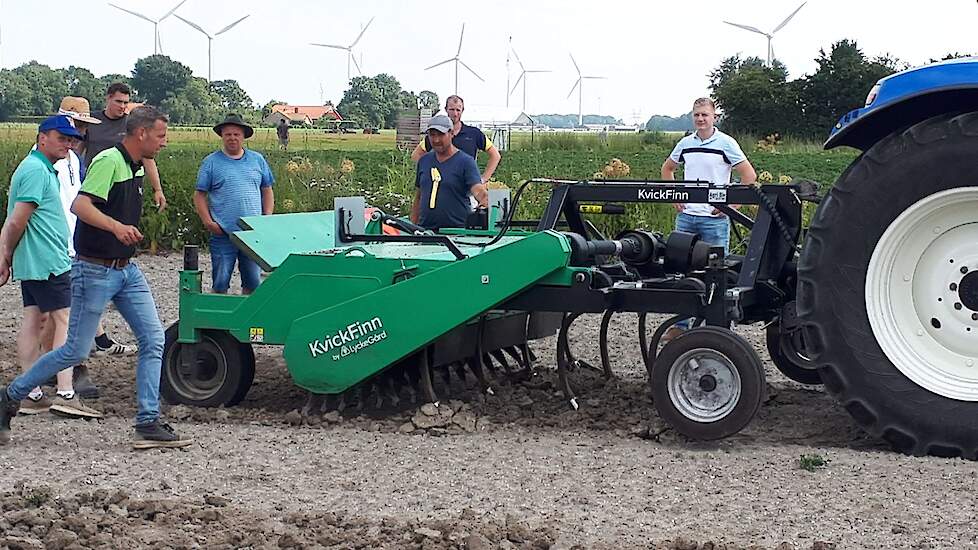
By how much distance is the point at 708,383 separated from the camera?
624 cm

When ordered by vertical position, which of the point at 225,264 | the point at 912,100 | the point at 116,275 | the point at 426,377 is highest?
the point at 912,100

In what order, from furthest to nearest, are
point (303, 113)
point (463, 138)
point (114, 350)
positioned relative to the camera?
point (303, 113) → point (463, 138) → point (114, 350)

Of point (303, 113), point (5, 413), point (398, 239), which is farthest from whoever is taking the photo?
point (303, 113)

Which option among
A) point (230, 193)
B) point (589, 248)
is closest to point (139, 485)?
point (589, 248)

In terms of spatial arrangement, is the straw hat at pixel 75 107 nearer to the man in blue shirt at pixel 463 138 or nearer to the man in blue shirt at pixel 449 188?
the man in blue shirt at pixel 449 188

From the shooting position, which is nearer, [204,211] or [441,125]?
[441,125]

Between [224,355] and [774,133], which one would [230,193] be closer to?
[224,355]

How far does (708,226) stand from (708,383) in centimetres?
290

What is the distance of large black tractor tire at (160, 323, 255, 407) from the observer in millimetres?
7352

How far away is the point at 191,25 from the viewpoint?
3594 centimetres

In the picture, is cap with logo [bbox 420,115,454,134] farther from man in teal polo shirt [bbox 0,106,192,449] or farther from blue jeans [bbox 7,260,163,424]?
blue jeans [bbox 7,260,163,424]

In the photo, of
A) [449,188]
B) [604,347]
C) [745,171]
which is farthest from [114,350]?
[745,171]

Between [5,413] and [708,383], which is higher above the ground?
[708,383]

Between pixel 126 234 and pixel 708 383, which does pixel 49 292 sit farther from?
pixel 708 383
